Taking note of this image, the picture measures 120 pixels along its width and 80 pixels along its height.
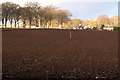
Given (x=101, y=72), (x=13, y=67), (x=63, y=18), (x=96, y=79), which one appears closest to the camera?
(x=96, y=79)

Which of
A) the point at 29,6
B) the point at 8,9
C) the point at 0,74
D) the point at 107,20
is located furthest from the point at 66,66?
the point at 107,20

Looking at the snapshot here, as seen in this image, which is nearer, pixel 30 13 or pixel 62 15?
pixel 30 13

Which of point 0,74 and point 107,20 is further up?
point 107,20

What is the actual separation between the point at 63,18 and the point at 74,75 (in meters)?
85.8

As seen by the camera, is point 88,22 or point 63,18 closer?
point 63,18

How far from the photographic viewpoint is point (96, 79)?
4.88 metres

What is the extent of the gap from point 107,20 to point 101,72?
380 ft

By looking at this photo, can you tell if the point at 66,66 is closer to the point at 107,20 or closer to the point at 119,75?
the point at 119,75

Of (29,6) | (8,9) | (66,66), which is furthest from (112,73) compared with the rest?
(29,6)

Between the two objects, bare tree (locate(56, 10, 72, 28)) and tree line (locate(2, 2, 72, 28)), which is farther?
bare tree (locate(56, 10, 72, 28))

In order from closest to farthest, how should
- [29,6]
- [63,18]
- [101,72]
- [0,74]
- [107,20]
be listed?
1. [0,74]
2. [101,72]
3. [29,6]
4. [63,18]
5. [107,20]

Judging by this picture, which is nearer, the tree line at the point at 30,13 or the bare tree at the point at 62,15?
the tree line at the point at 30,13

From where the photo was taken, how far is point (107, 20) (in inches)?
4569

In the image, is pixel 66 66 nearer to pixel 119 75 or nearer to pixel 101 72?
pixel 101 72
